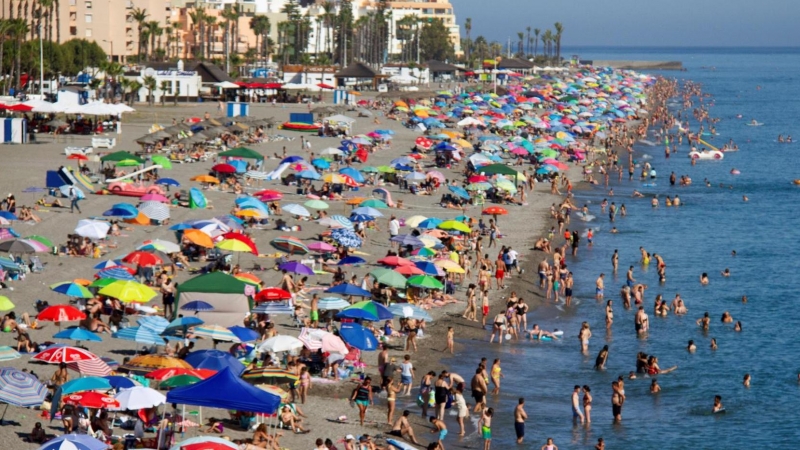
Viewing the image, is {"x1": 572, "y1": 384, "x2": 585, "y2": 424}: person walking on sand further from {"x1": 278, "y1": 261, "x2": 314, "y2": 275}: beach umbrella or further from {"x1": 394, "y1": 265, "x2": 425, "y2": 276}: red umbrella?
{"x1": 278, "y1": 261, "x2": 314, "y2": 275}: beach umbrella

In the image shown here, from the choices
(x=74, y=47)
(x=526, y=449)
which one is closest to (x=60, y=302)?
(x=526, y=449)

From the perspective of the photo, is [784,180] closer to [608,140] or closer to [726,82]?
[608,140]

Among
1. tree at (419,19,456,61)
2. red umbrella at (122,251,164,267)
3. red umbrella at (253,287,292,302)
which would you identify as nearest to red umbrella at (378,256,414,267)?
red umbrella at (253,287,292,302)

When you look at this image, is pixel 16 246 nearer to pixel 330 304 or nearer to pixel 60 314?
pixel 60 314

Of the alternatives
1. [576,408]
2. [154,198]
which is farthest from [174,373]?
[154,198]

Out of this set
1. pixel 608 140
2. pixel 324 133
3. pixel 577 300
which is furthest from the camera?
pixel 608 140

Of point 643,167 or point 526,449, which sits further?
point 643,167

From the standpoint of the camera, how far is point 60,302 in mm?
25844

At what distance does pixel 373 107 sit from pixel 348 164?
33091mm

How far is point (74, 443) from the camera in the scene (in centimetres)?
1522

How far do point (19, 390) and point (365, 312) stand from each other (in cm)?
883

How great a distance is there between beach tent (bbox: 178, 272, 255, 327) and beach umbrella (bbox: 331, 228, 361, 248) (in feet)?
28.2

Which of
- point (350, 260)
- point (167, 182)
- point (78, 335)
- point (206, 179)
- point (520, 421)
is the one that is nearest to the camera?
point (520, 421)

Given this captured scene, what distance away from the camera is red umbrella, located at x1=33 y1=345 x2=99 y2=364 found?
19.0 metres
